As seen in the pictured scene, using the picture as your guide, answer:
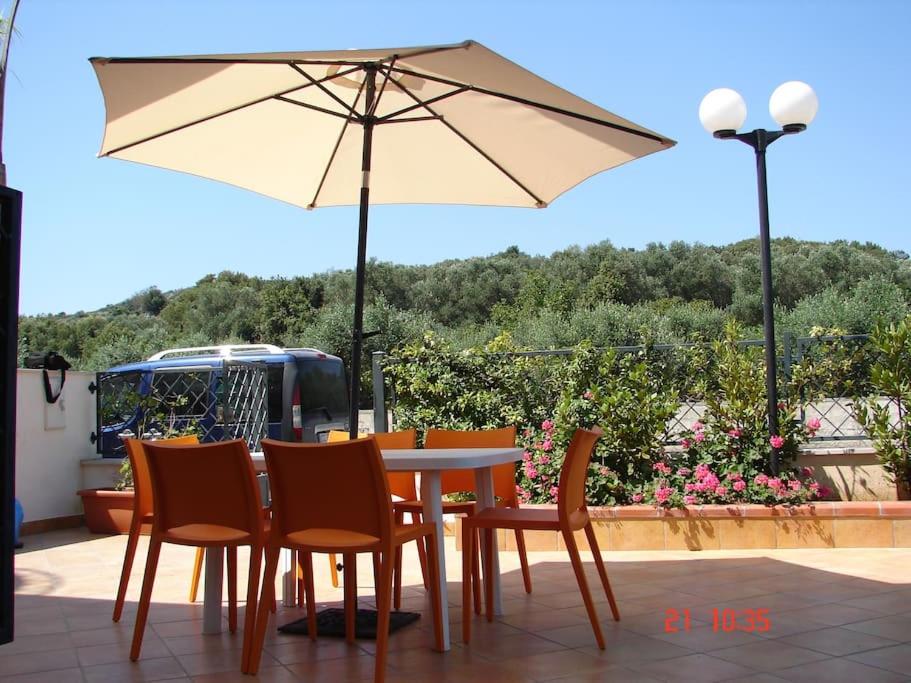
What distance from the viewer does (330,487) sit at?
9.81 feet

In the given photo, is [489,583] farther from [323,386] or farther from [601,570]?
[323,386]

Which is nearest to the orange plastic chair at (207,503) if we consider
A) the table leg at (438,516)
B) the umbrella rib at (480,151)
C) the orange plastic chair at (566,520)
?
the table leg at (438,516)

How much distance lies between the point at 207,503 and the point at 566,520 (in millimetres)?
1356

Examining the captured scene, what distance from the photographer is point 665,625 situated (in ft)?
11.9

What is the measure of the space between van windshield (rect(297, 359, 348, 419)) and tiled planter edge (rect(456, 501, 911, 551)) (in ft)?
10.1

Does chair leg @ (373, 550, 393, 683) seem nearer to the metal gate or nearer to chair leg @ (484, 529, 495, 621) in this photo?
chair leg @ (484, 529, 495, 621)

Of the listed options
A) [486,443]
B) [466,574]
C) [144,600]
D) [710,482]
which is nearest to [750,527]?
[710,482]

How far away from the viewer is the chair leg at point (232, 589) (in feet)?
12.2

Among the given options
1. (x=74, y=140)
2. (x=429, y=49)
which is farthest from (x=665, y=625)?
(x=74, y=140)

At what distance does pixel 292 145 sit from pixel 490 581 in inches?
96.3

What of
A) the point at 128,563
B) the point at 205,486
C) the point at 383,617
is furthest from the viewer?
the point at 128,563

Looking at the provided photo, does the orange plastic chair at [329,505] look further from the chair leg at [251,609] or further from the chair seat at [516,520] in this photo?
the chair seat at [516,520]

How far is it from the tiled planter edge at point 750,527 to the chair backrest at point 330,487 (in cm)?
273
